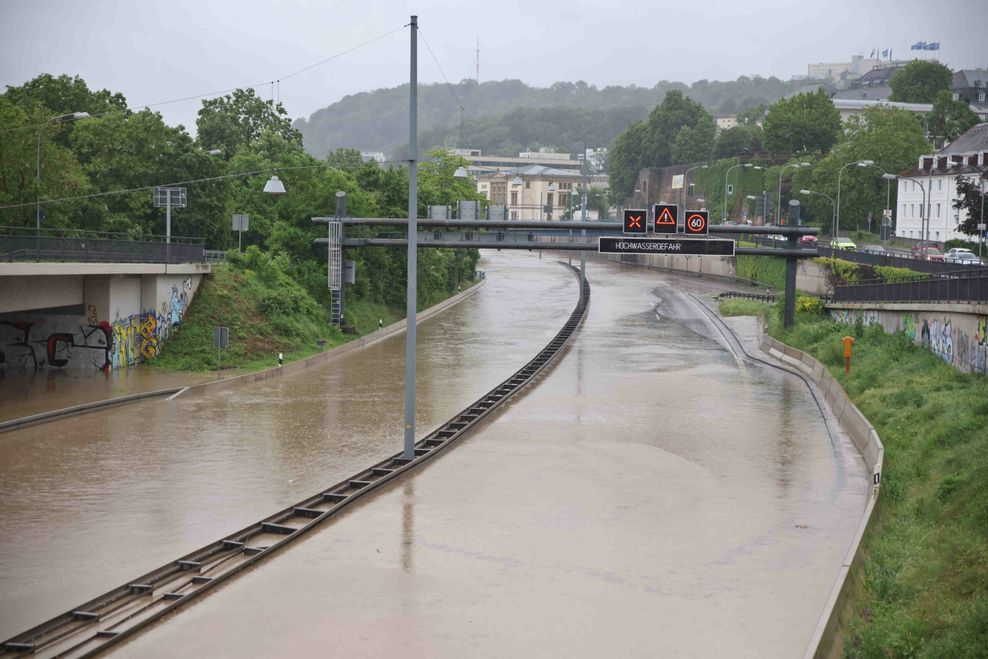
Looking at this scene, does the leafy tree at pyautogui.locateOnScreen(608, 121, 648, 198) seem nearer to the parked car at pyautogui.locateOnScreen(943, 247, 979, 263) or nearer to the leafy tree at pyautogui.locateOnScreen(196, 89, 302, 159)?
the leafy tree at pyautogui.locateOnScreen(196, 89, 302, 159)

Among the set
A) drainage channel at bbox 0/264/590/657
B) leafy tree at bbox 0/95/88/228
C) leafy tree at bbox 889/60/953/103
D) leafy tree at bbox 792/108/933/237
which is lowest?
drainage channel at bbox 0/264/590/657

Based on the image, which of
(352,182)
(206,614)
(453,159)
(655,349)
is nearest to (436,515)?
(206,614)

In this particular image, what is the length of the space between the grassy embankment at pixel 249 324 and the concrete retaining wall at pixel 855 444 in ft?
77.9

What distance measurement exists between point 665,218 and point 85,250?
22943mm

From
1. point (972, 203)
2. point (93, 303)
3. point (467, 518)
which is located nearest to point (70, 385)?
point (93, 303)

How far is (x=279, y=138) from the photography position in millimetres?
85312

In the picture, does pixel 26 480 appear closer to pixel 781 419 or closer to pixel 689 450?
pixel 689 450

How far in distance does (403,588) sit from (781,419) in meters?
23.2

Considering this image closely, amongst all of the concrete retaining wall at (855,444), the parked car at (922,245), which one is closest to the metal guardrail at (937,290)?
the concrete retaining wall at (855,444)

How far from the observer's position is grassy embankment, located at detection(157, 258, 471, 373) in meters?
48.6

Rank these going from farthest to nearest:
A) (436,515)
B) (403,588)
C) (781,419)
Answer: (781,419) → (436,515) → (403,588)

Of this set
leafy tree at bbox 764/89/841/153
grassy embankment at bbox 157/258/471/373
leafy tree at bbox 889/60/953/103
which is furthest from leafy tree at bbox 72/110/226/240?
leafy tree at bbox 889/60/953/103

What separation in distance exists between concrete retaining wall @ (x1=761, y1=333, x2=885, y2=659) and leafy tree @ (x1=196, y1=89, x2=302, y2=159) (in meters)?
53.6

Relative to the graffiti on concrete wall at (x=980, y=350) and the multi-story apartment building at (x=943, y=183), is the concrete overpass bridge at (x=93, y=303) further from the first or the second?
the multi-story apartment building at (x=943, y=183)
